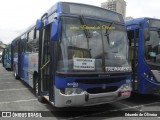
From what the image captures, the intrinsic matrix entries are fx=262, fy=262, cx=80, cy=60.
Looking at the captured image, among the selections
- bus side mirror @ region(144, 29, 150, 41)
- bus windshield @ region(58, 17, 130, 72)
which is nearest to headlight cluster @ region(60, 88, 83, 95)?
bus windshield @ region(58, 17, 130, 72)

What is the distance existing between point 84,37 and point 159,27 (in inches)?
150

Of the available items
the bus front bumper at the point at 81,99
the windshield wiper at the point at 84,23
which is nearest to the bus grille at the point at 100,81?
the bus front bumper at the point at 81,99

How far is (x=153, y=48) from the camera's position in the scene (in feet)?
31.1

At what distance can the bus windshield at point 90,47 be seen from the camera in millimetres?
6914

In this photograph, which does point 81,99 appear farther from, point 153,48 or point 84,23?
point 153,48

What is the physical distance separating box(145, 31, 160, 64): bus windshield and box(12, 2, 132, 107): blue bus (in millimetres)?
1713

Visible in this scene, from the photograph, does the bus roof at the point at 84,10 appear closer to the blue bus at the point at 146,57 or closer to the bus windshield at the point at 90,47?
the bus windshield at the point at 90,47

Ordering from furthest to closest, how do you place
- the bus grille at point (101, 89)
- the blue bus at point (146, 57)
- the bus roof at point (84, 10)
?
the blue bus at point (146, 57) < the bus roof at point (84, 10) < the bus grille at point (101, 89)

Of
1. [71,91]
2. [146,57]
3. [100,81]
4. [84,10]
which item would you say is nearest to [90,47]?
[100,81]

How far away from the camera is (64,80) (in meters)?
6.80

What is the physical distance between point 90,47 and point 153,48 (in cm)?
330

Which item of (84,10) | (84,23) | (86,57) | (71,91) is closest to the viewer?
(71,91)

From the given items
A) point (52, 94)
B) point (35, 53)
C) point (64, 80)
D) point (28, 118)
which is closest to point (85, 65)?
point (64, 80)

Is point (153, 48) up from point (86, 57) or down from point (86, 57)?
up
